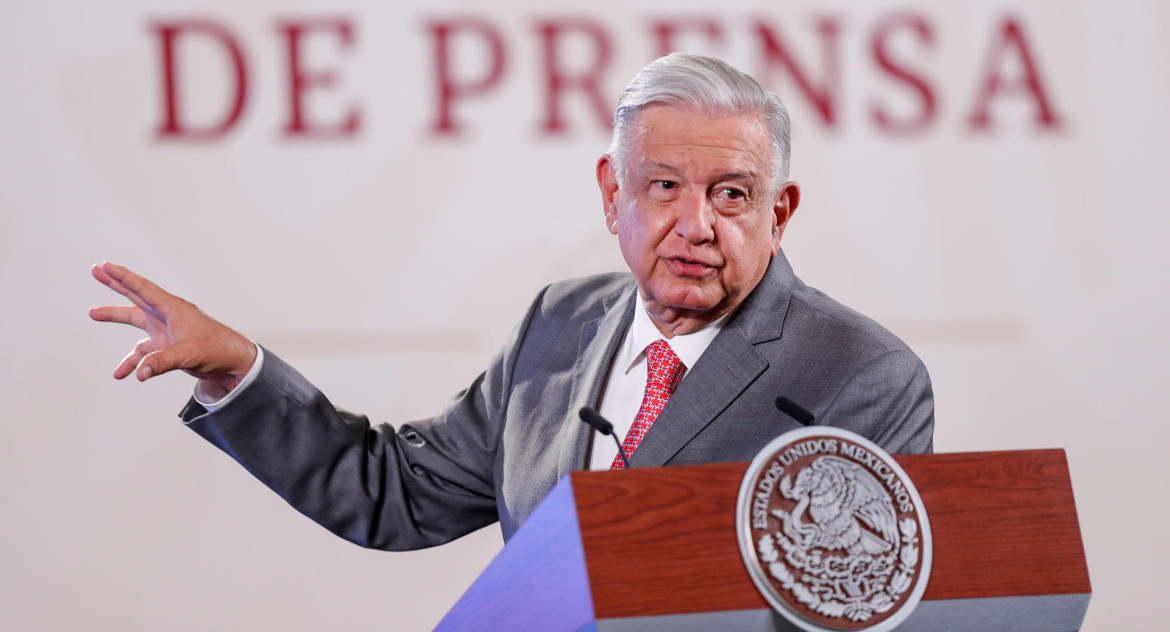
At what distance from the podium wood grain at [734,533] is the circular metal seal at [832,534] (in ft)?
0.06

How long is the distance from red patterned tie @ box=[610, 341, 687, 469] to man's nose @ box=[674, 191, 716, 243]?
192mm

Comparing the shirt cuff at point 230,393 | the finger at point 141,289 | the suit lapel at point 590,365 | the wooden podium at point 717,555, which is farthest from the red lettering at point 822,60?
the wooden podium at point 717,555

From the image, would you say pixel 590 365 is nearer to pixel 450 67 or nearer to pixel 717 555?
pixel 717 555

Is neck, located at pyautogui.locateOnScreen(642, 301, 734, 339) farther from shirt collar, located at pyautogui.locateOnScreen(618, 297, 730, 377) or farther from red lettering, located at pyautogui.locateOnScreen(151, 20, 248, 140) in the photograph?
red lettering, located at pyautogui.locateOnScreen(151, 20, 248, 140)

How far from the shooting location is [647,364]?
1.88 metres

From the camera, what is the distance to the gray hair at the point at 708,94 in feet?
5.68

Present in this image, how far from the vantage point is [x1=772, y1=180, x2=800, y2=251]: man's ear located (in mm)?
1841

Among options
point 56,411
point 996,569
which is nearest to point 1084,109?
point 996,569

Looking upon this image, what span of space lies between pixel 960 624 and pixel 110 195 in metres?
2.18

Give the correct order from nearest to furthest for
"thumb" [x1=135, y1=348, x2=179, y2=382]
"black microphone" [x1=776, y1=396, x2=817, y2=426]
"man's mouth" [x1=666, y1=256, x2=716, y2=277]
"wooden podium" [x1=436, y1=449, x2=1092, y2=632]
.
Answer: "wooden podium" [x1=436, y1=449, x2=1092, y2=632] → "black microphone" [x1=776, y1=396, x2=817, y2=426] → "thumb" [x1=135, y1=348, x2=179, y2=382] → "man's mouth" [x1=666, y1=256, x2=716, y2=277]

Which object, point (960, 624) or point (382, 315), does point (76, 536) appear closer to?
point (382, 315)

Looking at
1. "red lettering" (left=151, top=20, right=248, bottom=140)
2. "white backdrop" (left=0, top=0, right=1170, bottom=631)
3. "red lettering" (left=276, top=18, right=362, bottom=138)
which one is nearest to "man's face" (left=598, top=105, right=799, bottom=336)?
"white backdrop" (left=0, top=0, right=1170, bottom=631)

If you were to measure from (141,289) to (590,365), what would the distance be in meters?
0.64

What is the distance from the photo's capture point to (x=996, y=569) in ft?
4.08
